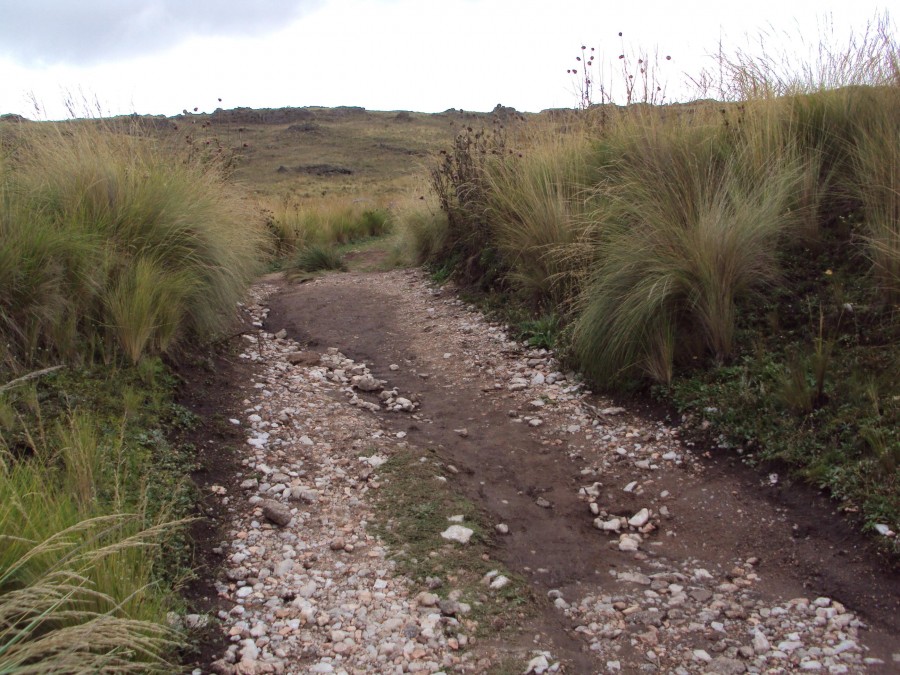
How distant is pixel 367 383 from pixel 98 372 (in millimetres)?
1780

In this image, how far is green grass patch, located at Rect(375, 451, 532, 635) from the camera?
2713 millimetres

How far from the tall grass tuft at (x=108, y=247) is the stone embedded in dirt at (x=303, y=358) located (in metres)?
0.60

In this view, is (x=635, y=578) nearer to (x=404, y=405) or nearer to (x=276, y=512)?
(x=276, y=512)

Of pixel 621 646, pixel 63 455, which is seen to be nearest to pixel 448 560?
pixel 621 646

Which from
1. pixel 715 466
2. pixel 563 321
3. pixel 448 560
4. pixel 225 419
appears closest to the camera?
pixel 448 560

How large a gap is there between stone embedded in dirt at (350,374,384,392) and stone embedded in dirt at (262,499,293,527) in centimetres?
174

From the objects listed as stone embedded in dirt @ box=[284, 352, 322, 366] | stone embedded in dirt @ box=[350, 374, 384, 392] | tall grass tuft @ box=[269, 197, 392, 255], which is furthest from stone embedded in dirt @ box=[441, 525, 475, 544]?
tall grass tuft @ box=[269, 197, 392, 255]

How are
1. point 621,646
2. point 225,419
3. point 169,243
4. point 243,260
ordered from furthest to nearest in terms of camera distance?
1. point 243,260
2. point 169,243
3. point 225,419
4. point 621,646

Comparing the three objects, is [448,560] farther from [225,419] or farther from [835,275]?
[835,275]

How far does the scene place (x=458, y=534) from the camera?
3166 millimetres

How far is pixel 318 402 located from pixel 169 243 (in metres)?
1.59

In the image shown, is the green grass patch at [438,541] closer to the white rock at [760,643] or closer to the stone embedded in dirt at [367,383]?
the white rock at [760,643]

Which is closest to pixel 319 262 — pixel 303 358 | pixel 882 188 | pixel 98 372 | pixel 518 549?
pixel 303 358

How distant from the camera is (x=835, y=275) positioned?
427 cm
